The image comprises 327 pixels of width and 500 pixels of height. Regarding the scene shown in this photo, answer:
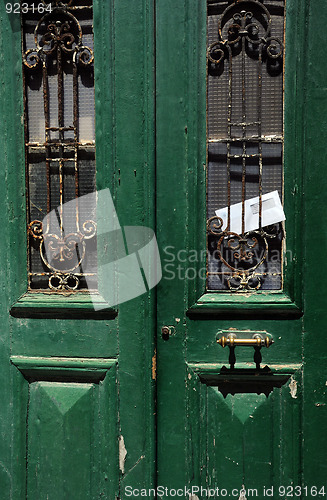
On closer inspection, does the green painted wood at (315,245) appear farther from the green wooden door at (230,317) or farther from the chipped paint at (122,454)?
the chipped paint at (122,454)

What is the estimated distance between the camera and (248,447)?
1903mm

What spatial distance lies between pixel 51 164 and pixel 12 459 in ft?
4.69

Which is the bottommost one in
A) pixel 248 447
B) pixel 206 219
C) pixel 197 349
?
pixel 248 447

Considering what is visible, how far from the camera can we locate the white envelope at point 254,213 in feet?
6.15

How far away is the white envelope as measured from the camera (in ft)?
6.15

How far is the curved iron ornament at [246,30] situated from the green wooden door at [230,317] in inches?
0.4

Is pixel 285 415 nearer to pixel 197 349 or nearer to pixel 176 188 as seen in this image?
pixel 197 349

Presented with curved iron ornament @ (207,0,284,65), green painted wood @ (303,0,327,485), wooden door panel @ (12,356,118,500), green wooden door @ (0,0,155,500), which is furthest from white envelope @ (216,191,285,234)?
wooden door panel @ (12,356,118,500)

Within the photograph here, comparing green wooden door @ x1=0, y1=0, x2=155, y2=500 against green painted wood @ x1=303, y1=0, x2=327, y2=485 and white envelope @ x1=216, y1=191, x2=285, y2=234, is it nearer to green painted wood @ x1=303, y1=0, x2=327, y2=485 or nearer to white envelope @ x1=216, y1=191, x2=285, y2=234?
white envelope @ x1=216, y1=191, x2=285, y2=234

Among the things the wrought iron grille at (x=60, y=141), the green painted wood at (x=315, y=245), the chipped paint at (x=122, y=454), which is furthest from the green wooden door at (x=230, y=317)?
the wrought iron grille at (x=60, y=141)

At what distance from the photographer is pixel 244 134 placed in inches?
73.8

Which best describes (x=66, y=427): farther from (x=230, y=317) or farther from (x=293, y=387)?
(x=293, y=387)

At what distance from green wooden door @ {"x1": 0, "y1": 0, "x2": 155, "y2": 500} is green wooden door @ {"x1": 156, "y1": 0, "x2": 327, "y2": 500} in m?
A: 0.09

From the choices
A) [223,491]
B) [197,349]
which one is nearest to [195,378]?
[197,349]
